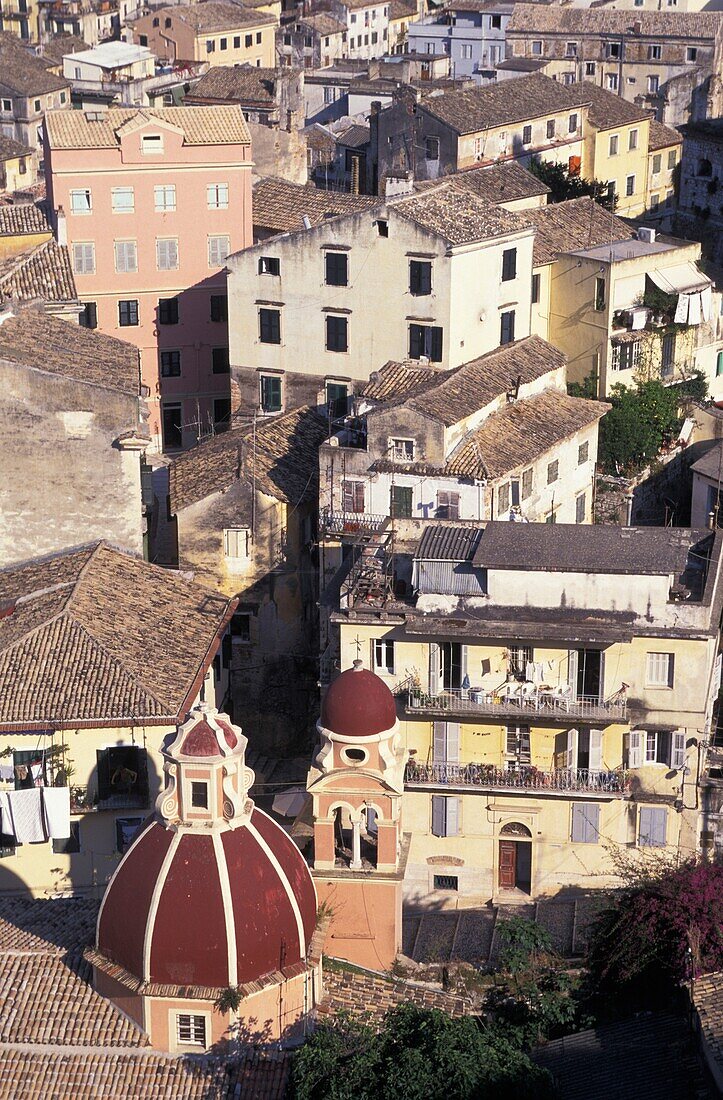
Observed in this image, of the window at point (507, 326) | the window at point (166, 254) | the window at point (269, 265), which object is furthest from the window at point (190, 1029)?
the window at point (166, 254)

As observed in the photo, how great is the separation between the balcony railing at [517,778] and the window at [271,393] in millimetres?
19552

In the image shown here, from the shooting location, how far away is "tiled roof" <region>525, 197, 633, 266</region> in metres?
65.0

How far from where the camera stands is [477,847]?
1817 inches

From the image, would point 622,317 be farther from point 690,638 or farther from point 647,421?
point 690,638

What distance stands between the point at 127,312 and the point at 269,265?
30.2ft

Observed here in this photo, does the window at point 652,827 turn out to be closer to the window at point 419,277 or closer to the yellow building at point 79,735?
the yellow building at point 79,735

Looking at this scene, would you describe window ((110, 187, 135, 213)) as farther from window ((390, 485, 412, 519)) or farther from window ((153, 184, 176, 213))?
window ((390, 485, 412, 519))

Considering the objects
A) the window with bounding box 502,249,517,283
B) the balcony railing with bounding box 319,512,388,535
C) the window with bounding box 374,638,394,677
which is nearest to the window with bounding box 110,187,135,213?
the window with bounding box 502,249,517,283

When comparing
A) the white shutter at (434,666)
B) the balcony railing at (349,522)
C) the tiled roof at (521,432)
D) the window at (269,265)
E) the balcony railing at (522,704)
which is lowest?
the balcony railing at (522,704)

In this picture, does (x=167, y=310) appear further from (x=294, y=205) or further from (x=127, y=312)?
(x=294, y=205)

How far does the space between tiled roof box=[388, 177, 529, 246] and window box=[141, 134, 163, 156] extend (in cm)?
1083

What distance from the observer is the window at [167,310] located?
68250mm

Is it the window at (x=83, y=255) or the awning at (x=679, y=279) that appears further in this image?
the window at (x=83, y=255)

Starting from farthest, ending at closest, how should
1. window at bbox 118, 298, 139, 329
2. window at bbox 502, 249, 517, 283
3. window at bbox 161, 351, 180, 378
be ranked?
window at bbox 161, 351, 180, 378
window at bbox 118, 298, 139, 329
window at bbox 502, 249, 517, 283
